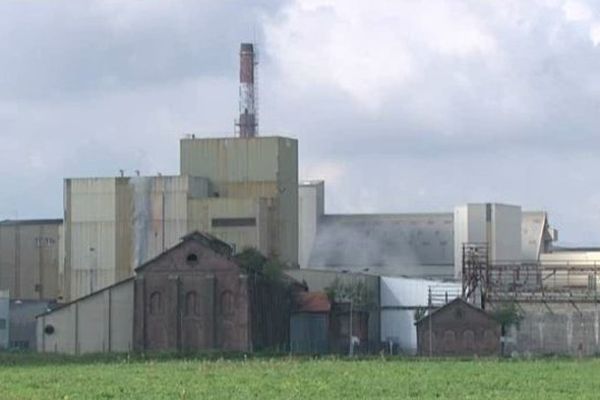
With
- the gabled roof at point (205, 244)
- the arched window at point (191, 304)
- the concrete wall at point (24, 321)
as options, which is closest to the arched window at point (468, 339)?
the gabled roof at point (205, 244)

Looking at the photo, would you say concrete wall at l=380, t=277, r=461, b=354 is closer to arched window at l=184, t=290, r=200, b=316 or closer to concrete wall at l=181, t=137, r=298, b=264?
concrete wall at l=181, t=137, r=298, b=264

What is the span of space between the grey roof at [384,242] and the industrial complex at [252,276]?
0.14m

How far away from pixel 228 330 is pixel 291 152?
48.4ft

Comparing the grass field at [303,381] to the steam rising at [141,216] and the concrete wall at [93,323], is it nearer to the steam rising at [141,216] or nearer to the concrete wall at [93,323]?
the concrete wall at [93,323]

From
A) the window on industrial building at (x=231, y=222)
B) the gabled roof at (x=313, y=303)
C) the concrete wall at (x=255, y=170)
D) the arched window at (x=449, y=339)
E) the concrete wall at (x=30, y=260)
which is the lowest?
the arched window at (x=449, y=339)

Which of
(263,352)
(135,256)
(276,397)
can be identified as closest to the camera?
(276,397)

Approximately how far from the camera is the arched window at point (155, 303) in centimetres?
8719

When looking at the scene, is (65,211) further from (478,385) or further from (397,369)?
(478,385)

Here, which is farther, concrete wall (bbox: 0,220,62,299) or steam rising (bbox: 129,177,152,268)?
concrete wall (bbox: 0,220,62,299)

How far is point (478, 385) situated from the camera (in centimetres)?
4694

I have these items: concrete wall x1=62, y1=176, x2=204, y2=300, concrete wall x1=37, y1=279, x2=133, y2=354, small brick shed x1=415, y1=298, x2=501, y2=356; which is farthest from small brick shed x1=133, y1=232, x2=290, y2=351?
small brick shed x1=415, y1=298, x2=501, y2=356

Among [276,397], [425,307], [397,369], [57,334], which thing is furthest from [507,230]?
[276,397]

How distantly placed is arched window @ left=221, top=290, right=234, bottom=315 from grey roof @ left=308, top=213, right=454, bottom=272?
25788mm

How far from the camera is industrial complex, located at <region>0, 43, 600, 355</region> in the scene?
8669 centimetres
